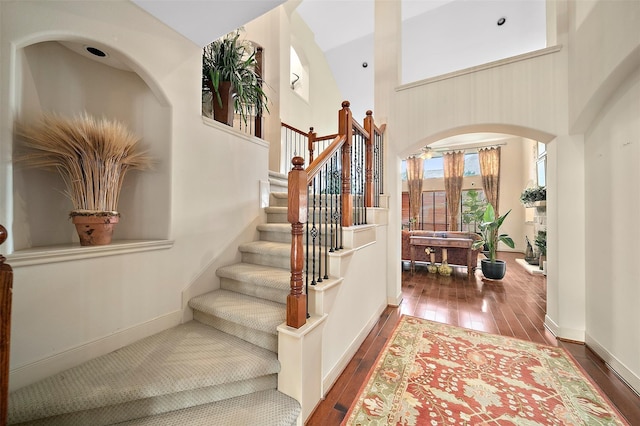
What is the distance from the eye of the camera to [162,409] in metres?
1.25

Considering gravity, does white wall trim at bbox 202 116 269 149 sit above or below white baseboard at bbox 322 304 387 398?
above

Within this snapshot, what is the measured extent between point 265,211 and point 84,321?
68.7 inches

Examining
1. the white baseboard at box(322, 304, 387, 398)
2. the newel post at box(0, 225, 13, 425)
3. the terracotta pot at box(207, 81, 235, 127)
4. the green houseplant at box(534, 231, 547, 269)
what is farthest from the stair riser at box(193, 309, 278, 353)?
the green houseplant at box(534, 231, 547, 269)

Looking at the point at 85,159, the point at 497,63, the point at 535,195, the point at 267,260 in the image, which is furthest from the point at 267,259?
the point at 535,195

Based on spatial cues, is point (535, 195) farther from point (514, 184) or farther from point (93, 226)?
point (93, 226)

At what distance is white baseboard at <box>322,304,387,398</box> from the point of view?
65.3 inches

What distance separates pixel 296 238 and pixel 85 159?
142 centimetres

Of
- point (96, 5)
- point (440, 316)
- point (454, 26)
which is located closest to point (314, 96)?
point (454, 26)

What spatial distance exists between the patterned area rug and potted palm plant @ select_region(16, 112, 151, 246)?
2003 mm

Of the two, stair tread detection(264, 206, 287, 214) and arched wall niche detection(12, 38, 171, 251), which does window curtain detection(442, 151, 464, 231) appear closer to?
stair tread detection(264, 206, 287, 214)

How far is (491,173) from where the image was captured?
8148mm

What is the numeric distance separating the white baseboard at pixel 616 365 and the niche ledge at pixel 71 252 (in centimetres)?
351

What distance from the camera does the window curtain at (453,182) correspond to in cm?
858

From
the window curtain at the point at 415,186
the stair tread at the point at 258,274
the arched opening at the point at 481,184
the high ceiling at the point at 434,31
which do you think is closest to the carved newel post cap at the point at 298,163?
the stair tread at the point at 258,274
